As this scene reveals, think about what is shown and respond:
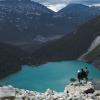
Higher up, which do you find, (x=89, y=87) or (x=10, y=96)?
(x=89, y=87)

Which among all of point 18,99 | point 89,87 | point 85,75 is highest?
point 85,75

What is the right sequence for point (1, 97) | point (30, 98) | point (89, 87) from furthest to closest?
point (89, 87)
point (30, 98)
point (1, 97)

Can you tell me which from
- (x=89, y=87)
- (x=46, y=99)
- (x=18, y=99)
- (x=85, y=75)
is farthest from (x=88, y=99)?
(x=85, y=75)

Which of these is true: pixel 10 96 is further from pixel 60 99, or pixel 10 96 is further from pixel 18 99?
pixel 60 99

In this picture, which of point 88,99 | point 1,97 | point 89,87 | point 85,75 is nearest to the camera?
point 1,97

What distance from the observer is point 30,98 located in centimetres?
2330

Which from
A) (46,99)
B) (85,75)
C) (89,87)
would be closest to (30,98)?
(46,99)

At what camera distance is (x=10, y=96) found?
71.9 ft

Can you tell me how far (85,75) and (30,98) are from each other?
1456cm

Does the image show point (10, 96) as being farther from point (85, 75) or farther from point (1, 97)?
point (85, 75)

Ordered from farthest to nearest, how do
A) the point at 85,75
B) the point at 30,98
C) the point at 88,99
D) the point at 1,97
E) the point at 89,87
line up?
1. the point at 85,75
2. the point at 89,87
3. the point at 88,99
4. the point at 30,98
5. the point at 1,97

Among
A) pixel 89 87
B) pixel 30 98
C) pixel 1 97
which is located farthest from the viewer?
pixel 89 87

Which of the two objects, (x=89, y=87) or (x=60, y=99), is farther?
(x=89, y=87)

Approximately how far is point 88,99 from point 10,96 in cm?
534
